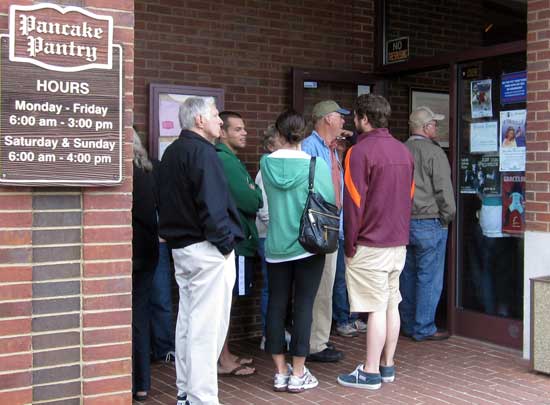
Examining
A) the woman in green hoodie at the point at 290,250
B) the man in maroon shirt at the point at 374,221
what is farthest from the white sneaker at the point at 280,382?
the man in maroon shirt at the point at 374,221

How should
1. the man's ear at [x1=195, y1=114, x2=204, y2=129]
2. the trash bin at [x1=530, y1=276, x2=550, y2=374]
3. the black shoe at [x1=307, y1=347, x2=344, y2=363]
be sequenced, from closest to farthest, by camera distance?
1. the man's ear at [x1=195, y1=114, x2=204, y2=129]
2. the trash bin at [x1=530, y1=276, x2=550, y2=374]
3. the black shoe at [x1=307, y1=347, x2=344, y2=363]

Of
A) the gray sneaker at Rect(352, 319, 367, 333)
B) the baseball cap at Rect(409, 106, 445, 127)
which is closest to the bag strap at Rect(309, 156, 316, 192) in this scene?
the baseball cap at Rect(409, 106, 445, 127)

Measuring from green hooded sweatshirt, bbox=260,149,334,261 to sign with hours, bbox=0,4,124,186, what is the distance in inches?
64.6

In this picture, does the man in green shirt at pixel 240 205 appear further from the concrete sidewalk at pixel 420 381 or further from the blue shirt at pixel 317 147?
the blue shirt at pixel 317 147

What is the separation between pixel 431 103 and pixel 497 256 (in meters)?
1.94

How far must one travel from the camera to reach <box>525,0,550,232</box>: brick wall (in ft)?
19.1

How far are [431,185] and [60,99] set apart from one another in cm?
402

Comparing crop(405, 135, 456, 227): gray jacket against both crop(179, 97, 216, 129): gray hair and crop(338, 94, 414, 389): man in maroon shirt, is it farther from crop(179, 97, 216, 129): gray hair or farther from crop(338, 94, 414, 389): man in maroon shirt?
crop(179, 97, 216, 129): gray hair

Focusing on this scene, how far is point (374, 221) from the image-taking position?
518 centimetres

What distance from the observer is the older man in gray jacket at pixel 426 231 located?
666cm

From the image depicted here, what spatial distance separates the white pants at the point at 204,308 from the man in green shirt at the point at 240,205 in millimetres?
1027

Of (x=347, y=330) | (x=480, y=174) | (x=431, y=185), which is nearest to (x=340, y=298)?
(x=347, y=330)

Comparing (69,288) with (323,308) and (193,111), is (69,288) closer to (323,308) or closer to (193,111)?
(193,111)

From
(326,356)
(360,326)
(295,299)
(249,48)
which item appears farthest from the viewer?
(360,326)
